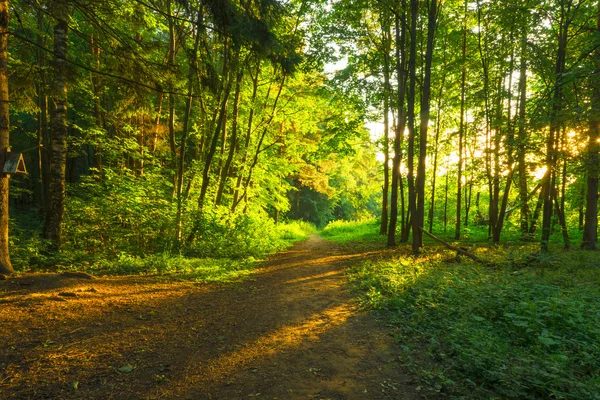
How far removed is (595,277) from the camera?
6746 millimetres

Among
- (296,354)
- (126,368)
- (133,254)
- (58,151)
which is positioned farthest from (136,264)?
(296,354)

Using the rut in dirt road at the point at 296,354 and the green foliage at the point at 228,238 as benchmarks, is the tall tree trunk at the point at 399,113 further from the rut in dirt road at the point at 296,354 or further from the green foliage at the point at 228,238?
the rut in dirt road at the point at 296,354

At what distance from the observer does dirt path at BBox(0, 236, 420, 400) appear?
300cm

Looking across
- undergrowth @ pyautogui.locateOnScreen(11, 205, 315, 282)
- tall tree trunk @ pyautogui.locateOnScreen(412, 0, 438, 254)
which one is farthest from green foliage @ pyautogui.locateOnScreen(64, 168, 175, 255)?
tall tree trunk @ pyautogui.locateOnScreen(412, 0, 438, 254)

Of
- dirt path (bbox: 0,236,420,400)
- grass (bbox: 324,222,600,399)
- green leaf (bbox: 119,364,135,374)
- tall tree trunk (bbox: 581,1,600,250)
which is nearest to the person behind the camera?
grass (bbox: 324,222,600,399)

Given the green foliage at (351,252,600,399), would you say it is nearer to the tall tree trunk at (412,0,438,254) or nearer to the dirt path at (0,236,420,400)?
the dirt path at (0,236,420,400)

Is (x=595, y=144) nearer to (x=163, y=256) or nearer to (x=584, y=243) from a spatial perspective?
(x=584, y=243)

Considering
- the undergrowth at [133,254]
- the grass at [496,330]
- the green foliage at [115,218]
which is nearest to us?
the grass at [496,330]

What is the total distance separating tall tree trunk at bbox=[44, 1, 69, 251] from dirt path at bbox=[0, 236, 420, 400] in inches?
95.8

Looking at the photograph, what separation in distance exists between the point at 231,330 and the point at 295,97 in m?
15.4

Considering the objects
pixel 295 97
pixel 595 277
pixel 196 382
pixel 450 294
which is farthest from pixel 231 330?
pixel 295 97

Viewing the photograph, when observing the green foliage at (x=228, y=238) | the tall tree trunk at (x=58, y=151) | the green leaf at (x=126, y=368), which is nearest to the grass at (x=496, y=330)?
the green leaf at (x=126, y=368)

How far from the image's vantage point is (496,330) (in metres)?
4.04

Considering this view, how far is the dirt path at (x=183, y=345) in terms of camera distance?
9.84ft
